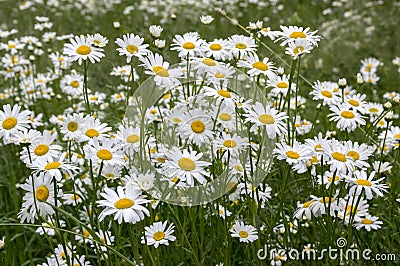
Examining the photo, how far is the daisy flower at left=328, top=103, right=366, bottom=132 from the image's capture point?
2.02m

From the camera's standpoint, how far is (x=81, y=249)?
102 inches

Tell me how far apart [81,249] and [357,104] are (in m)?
1.38

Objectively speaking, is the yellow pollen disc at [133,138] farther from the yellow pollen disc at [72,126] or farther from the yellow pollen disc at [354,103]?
the yellow pollen disc at [354,103]

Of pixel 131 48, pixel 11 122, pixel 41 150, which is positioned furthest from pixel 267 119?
pixel 11 122

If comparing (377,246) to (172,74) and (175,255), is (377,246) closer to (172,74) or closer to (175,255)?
(175,255)

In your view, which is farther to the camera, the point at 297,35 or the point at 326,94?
the point at 326,94

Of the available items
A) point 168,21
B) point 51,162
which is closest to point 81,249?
point 51,162

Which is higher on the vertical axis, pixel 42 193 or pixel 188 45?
pixel 188 45

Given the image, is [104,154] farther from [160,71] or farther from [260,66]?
[260,66]

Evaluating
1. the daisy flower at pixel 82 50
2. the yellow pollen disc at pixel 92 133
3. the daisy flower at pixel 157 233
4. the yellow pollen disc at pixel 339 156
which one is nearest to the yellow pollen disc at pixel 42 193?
the yellow pollen disc at pixel 92 133

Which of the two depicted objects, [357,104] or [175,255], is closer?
[175,255]

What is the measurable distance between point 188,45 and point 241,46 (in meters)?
0.19

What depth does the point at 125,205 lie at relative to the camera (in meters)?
1.57

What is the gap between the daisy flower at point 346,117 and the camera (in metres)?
2.02
